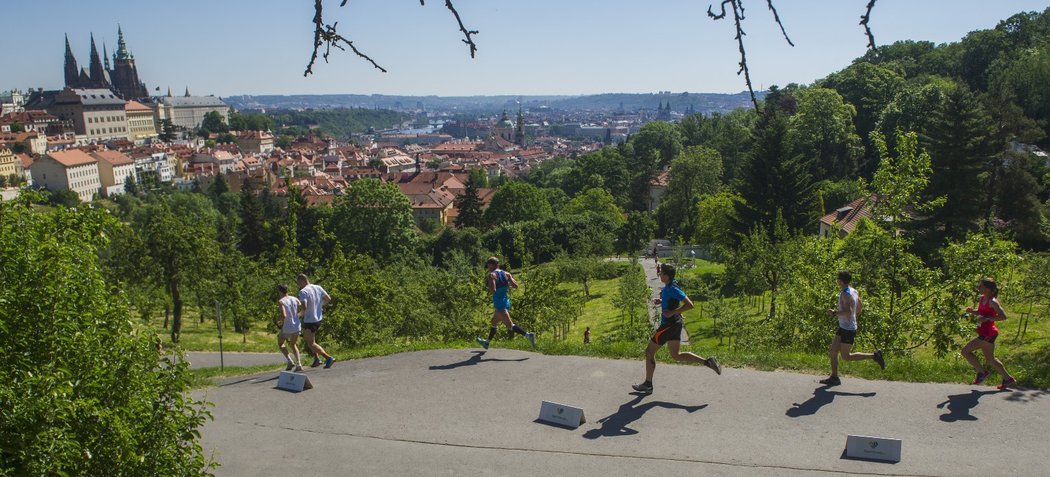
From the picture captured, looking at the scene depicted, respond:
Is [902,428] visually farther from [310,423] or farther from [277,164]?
[277,164]

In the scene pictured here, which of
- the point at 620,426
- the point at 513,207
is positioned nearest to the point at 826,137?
the point at 513,207


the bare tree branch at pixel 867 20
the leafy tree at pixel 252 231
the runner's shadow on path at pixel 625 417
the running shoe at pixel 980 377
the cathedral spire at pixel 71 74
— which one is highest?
the cathedral spire at pixel 71 74

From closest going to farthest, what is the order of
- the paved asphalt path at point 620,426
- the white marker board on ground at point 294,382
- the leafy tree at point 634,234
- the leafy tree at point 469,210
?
the paved asphalt path at point 620,426
the white marker board on ground at point 294,382
the leafy tree at point 634,234
the leafy tree at point 469,210

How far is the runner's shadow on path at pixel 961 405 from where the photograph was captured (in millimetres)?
8810

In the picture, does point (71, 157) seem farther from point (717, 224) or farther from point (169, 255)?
point (717, 224)

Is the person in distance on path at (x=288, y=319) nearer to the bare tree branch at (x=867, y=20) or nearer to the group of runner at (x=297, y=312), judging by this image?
the group of runner at (x=297, y=312)

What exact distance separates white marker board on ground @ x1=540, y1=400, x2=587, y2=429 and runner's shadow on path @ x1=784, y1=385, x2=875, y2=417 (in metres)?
2.58

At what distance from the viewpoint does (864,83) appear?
67125 mm

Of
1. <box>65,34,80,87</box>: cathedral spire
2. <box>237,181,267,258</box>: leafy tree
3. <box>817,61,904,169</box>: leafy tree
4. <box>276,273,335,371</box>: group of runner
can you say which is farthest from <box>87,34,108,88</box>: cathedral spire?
<box>276,273,335,371</box>: group of runner

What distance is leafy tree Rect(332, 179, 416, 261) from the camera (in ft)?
182

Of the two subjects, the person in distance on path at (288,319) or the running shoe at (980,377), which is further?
the person in distance on path at (288,319)

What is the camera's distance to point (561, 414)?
30.7 feet

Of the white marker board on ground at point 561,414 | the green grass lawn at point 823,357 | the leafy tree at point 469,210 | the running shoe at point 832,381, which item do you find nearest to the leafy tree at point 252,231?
the leafy tree at point 469,210

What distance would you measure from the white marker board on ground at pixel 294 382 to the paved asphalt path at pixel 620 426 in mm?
172
